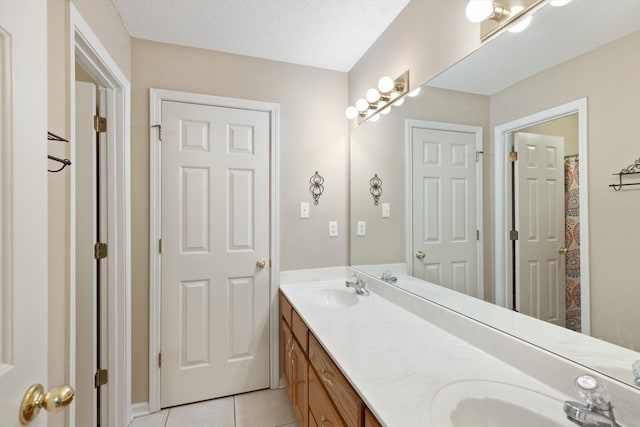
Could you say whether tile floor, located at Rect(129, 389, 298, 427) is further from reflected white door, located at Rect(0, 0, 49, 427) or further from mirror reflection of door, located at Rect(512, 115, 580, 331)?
mirror reflection of door, located at Rect(512, 115, 580, 331)

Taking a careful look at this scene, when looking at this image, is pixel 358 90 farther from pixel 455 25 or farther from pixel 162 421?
pixel 162 421

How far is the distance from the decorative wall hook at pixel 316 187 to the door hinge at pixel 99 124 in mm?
1314

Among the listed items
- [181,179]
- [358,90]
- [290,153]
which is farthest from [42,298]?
[358,90]

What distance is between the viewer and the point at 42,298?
0.64 m

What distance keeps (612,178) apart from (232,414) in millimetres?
2211

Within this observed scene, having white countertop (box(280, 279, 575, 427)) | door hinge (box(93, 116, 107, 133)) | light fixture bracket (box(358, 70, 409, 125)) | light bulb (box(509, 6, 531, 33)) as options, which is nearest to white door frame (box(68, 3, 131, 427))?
door hinge (box(93, 116, 107, 133))

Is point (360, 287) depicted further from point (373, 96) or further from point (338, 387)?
point (373, 96)

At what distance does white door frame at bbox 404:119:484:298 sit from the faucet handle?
503 millimetres

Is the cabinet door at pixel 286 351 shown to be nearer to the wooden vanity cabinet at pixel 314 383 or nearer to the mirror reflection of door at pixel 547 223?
the wooden vanity cabinet at pixel 314 383

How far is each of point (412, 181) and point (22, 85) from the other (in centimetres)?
158

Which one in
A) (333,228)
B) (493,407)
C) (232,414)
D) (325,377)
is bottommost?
(232,414)

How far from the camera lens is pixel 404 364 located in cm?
104

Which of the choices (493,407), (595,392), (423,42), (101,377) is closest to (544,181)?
(595,392)

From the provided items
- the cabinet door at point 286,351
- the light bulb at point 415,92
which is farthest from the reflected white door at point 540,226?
the cabinet door at point 286,351
